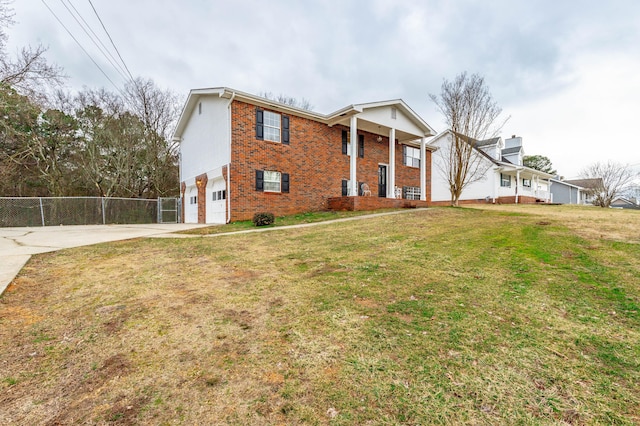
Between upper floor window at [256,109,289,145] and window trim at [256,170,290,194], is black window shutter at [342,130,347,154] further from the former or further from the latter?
window trim at [256,170,290,194]

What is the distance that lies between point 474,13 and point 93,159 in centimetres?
2367

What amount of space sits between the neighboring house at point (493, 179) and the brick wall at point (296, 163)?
28.7 ft

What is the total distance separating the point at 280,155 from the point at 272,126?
1.48 metres

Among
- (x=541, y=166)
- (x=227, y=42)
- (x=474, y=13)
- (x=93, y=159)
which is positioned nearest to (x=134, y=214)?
(x=93, y=159)

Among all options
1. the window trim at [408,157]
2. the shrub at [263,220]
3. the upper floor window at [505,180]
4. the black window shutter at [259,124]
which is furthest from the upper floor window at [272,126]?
the upper floor window at [505,180]

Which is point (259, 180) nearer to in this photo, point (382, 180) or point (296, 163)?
Result: point (296, 163)

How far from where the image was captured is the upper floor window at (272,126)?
13.5 metres

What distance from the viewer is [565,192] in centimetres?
3500

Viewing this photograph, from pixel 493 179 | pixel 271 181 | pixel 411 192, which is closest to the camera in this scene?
pixel 271 181

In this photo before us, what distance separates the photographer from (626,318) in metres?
2.85

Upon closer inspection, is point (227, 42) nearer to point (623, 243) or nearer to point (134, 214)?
point (134, 214)

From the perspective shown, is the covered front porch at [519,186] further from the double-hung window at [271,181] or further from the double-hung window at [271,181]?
Result: the double-hung window at [271,181]

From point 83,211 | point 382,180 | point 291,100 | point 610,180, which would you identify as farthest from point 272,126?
point 610,180

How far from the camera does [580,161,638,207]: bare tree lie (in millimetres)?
24906
